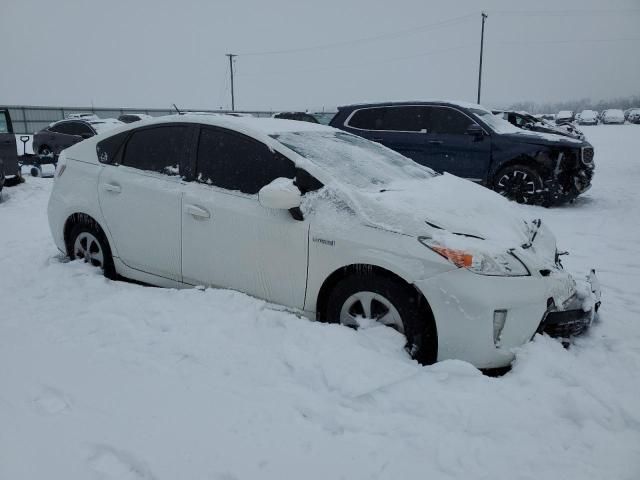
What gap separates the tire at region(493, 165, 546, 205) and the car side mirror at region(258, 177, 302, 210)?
630cm

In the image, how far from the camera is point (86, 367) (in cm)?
296

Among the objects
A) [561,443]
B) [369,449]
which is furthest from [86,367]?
[561,443]

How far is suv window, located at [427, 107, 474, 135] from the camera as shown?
895 cm

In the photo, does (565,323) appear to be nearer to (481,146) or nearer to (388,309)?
(388,309)

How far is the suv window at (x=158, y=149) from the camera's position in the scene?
158 inches

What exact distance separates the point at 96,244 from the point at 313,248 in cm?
233

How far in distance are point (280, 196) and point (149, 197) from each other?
4.55ft

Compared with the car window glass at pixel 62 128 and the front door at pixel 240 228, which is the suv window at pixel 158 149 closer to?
the front door at pixel 240 228

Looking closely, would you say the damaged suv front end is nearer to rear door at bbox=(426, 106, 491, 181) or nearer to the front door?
rear door at bbox=(426, 106, 491, 181)

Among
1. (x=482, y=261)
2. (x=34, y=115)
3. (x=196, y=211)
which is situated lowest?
(x=482, y=261)

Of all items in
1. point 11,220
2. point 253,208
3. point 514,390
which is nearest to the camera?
point 514,390

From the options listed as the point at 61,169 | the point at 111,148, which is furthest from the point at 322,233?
the point at 61,169

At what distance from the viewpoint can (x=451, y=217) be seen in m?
3.14

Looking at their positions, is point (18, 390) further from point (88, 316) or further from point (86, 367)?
point (88, 316)
